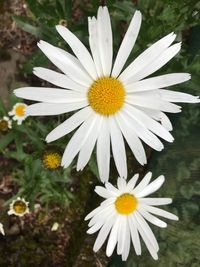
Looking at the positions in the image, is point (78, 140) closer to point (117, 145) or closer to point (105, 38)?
point (117, 145)

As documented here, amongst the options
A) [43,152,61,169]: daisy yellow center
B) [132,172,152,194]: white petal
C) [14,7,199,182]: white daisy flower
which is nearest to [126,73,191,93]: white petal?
[14,7,199,182]: white daisy flower

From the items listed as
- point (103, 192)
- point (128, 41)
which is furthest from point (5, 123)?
point (128, 41)

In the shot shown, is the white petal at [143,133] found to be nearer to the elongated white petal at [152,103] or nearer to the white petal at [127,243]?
the elongated white petal at [152,103]

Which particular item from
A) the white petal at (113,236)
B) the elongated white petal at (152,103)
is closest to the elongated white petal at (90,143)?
the elongated white petal at (152,103)

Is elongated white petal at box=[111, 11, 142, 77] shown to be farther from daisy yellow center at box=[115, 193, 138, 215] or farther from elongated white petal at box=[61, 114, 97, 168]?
daisy yellow center at box=[115, 193, 138, 215]

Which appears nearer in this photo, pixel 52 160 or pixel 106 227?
pixel 52 160

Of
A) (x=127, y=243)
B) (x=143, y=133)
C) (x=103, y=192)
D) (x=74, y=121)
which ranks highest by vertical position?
(x=74, y=121)

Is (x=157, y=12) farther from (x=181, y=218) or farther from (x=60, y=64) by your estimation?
(x=181, y=218)
